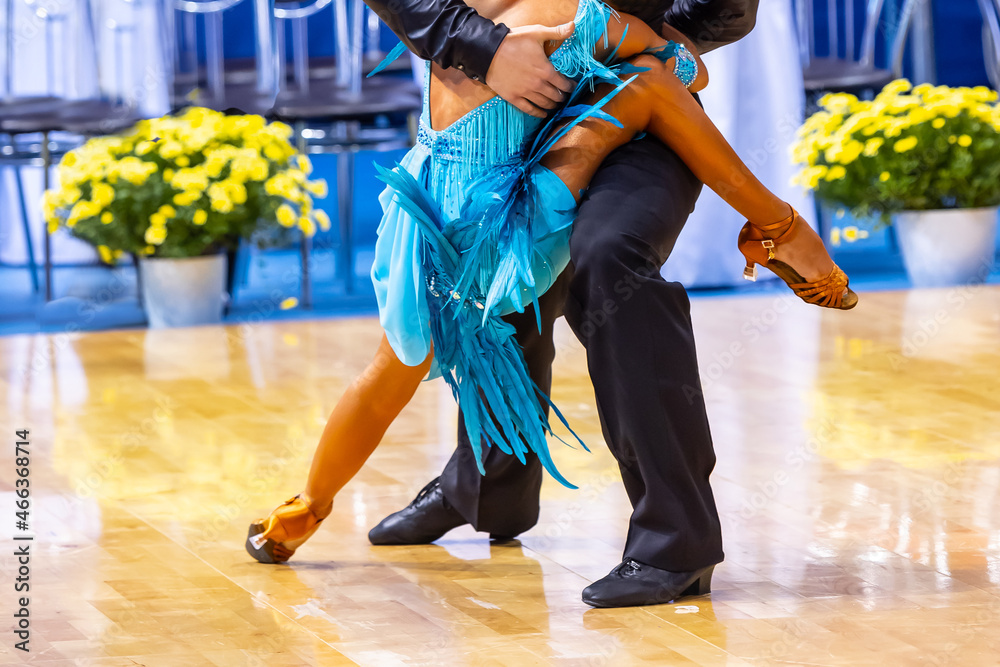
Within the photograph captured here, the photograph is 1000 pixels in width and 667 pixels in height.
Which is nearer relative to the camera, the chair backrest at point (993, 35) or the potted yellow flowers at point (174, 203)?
the potted yellow flowers at point (174, 203)

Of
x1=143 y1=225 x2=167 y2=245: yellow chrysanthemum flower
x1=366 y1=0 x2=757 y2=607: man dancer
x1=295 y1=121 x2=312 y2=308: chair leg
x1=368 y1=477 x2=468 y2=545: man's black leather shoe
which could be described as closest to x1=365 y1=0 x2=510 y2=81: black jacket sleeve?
x1=366 y1=0 x2=757 y2=607: man dancer

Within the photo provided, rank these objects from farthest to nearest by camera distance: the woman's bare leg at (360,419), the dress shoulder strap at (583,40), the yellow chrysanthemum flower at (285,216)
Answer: the yellow chrysanthemum flower at (285,216)
the woman's bare leg at (360,419)
the dress shoulder strap at (583,40)

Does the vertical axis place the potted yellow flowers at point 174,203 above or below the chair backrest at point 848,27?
below

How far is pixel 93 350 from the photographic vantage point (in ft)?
11.3

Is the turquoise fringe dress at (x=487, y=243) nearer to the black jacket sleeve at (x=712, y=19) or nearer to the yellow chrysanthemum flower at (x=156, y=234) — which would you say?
the black jacket sleeve at (x=712, y=19)

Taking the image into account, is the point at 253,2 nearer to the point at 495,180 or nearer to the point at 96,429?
the point at 96,429

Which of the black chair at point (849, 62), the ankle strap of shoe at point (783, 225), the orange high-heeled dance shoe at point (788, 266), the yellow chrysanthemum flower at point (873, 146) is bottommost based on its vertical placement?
the yellow chrysanthemum flower at point (873, 146)

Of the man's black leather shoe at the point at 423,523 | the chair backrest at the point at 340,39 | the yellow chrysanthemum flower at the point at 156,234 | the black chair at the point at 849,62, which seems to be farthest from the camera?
the black chair at the point at 849,62

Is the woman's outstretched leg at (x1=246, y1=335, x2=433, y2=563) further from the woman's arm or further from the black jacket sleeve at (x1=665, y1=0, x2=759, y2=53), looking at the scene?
the black jacket sleeve at (x1=665, y1=0, x2=759, y2=53)

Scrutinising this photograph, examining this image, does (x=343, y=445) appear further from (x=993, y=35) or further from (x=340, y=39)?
(x=993, y=35)

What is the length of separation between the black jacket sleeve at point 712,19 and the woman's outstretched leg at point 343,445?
0.62 metres

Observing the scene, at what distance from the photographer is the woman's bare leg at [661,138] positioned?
5.65ft

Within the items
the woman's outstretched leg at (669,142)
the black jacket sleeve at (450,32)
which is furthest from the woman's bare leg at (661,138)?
the black jacket sleeve at (450,32)

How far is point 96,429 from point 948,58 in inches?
196
